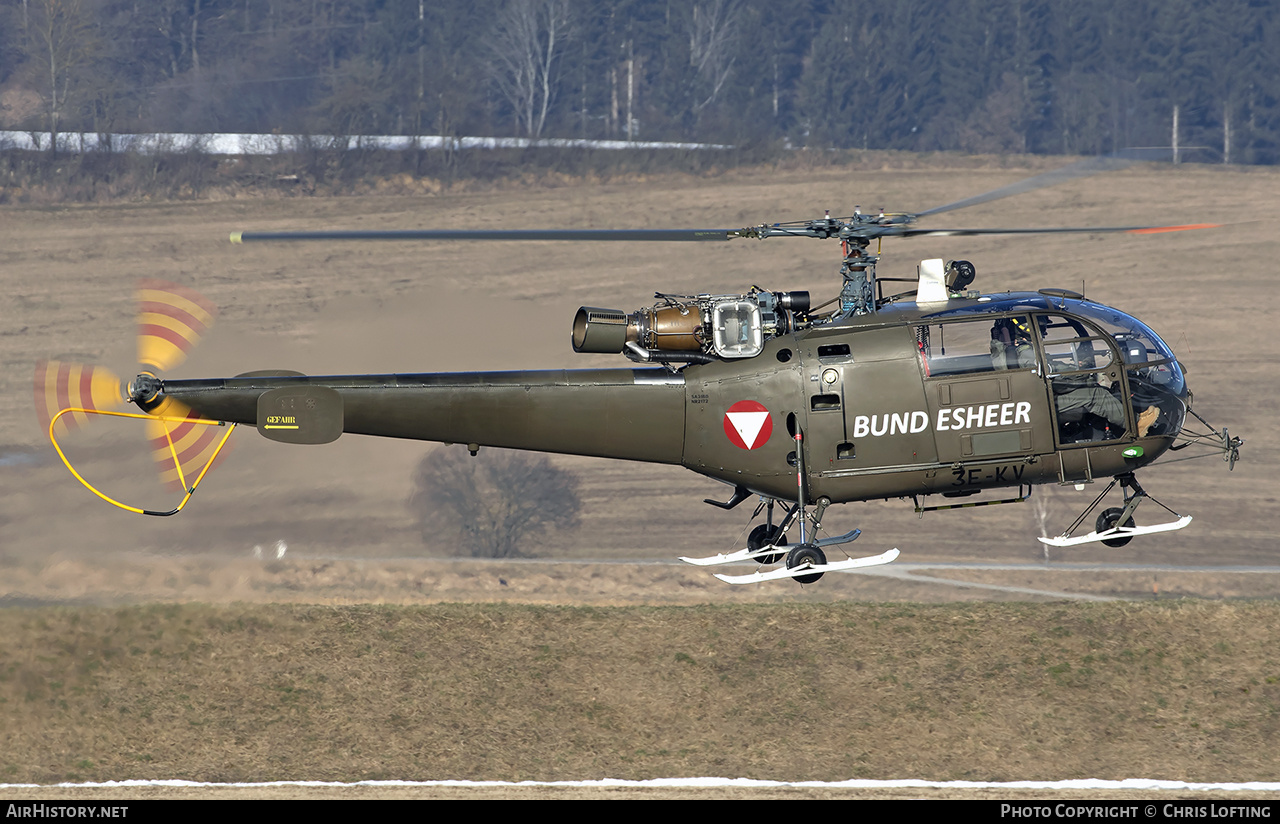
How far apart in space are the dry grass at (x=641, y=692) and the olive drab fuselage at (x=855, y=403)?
446cm

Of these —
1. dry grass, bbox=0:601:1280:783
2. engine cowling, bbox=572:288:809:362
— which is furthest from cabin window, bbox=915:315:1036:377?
dry grass, bbox=0:601:1280:783

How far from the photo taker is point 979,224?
5291cm

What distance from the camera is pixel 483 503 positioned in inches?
1383

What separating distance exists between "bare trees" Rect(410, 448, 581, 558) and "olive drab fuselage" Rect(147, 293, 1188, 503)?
→ 16135 millimetres

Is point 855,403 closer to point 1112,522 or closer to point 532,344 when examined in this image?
point 1112,522

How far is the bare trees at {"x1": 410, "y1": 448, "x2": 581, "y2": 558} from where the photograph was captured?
34812 millimetres

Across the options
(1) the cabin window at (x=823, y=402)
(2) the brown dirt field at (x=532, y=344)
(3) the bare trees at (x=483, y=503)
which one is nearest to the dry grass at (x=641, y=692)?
(2) the brown dirt field at (x=532, y=344)

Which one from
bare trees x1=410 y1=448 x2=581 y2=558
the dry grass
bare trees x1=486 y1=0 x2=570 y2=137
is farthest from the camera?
bare trees x1=486 y1=0 x2=570 y2=137

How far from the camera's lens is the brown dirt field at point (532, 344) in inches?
1222

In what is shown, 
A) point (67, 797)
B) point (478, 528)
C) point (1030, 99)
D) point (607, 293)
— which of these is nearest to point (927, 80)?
point (1030, 99)

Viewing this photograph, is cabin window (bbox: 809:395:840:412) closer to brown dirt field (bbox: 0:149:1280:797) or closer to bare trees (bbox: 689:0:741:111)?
brown dirt field (bbox: 0:149:1280:797)

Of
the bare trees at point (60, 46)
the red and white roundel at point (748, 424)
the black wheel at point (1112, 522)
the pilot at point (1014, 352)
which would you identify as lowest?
the black wheel at point (1112, 522)

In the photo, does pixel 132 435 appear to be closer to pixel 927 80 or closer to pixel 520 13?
pixel 520 13

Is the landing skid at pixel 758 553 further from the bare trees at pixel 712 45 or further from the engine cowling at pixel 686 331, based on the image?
the bare trees at pixel 712 45
